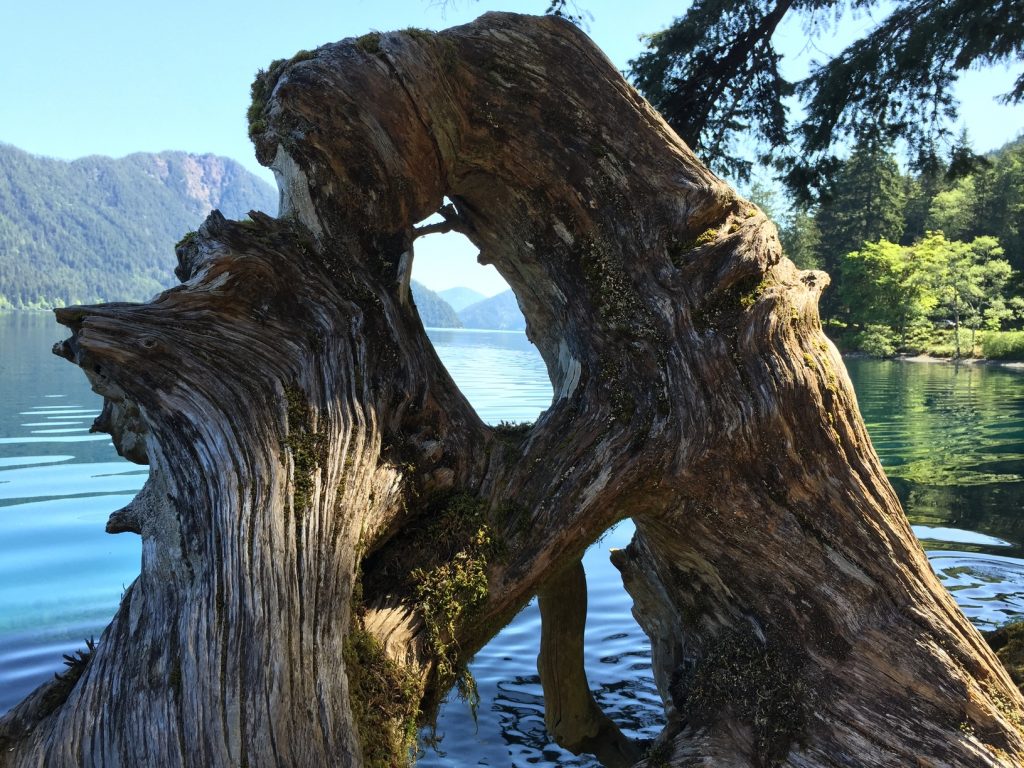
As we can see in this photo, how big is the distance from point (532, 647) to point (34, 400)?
118 feet

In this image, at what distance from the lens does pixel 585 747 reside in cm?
612

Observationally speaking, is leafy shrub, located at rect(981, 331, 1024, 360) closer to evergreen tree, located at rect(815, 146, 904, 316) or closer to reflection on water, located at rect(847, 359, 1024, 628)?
reflection on water, located at rect(847, 359, 1024, 628)

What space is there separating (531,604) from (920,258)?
6390cm

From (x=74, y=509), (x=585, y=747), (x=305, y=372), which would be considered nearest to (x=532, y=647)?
(x=585, y=747)

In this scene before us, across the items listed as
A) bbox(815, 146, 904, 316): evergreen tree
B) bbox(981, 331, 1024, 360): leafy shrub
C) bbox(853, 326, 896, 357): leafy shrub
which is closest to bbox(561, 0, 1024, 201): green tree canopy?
bbox(981, 331, 1024, 360): leafy shrub

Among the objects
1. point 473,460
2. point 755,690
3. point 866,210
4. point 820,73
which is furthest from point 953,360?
point 473,460

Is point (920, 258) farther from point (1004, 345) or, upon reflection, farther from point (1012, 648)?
point (1012, 648)

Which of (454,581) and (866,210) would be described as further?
(866,210)

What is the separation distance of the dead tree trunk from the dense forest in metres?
53.9

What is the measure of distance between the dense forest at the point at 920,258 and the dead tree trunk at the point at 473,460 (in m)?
53.9

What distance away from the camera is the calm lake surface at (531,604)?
7148mm

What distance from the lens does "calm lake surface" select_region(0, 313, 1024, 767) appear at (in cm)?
715

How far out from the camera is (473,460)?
436 cm

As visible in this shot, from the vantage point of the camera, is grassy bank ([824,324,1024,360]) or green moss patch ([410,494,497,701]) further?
grassy bank ([824,324,1024,360])
